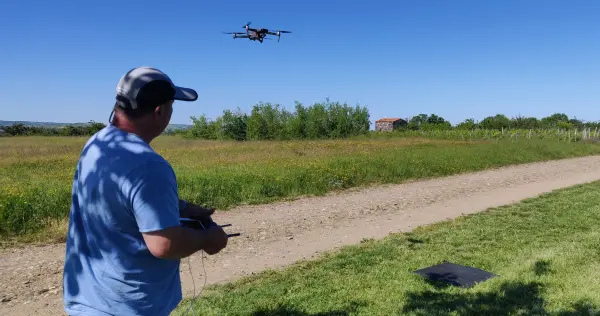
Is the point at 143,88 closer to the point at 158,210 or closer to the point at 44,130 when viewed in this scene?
the point at 158,210

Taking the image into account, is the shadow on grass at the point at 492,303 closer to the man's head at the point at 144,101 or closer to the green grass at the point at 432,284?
the green grass at the point at 432,284

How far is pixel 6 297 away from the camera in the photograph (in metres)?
5.04

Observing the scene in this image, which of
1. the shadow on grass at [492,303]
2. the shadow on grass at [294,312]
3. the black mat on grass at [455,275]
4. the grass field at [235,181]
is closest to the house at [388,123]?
the grass field at [235,181]

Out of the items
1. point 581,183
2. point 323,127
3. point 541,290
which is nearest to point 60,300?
point 541,290

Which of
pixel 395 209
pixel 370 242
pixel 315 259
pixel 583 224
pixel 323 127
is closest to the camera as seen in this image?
pixel 315 259

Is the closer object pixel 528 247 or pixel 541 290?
pixel 541 290

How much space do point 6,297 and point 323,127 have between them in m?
55.9

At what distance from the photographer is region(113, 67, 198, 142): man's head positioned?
184cm

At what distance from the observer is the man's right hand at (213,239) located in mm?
1927

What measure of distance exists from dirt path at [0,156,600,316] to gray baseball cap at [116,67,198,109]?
3758 millimetres

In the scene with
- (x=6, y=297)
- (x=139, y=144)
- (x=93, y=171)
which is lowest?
(x=6, y=297)

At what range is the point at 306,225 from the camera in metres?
8.73

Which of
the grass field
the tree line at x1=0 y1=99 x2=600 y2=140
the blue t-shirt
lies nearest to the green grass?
the blue t-shirt

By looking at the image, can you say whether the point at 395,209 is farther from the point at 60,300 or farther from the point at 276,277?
the point at 60,300
